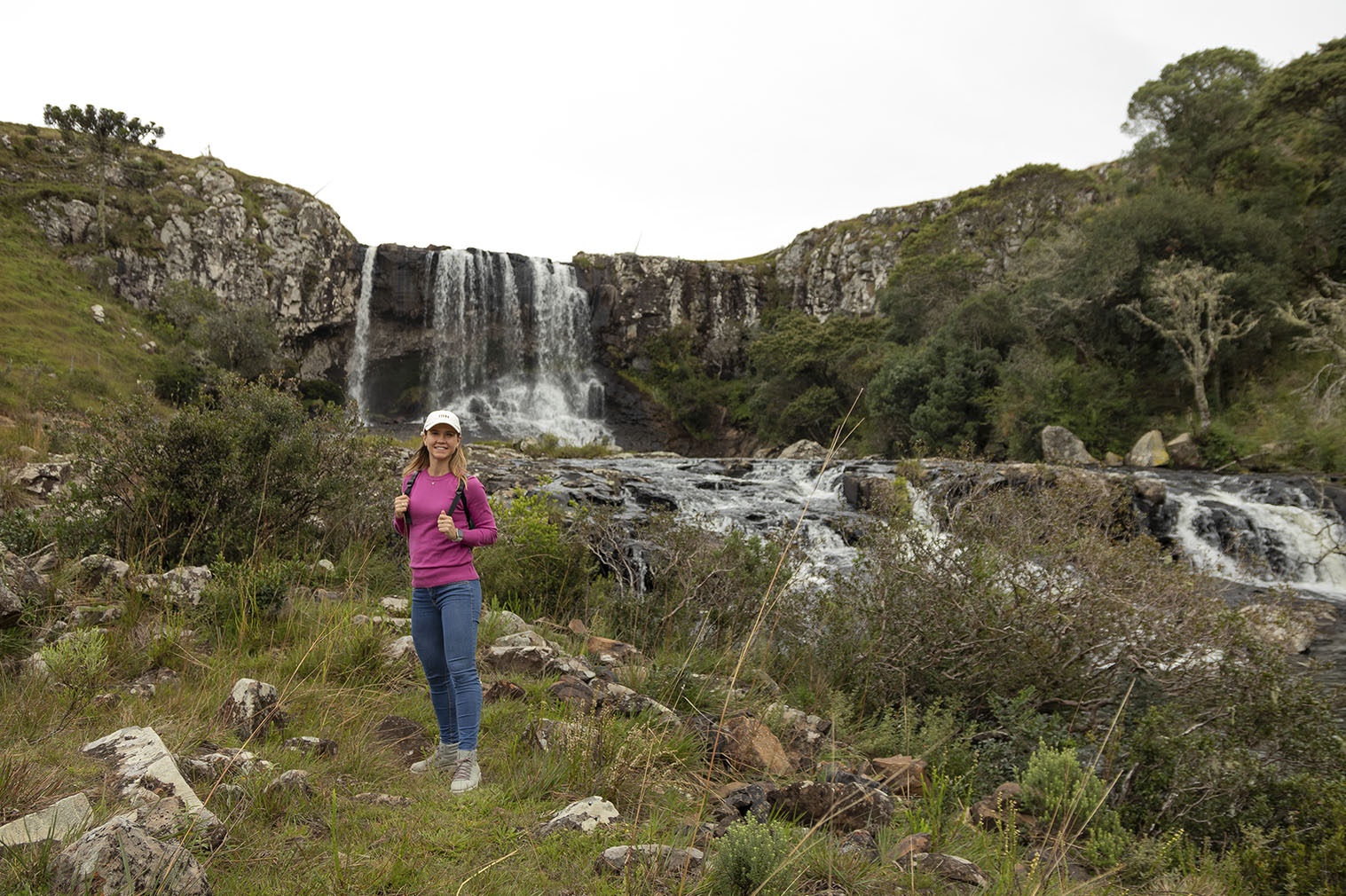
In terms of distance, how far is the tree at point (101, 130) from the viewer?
3052 centimetres

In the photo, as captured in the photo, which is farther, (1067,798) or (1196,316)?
(1196,316)

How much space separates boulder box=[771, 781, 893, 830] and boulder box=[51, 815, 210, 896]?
6.69 ft

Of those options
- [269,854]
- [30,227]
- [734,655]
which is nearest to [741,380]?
[30,227]

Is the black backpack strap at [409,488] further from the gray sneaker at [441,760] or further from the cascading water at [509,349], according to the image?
the cascading water at [509,349]

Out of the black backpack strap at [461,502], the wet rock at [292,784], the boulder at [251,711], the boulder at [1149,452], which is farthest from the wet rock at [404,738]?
the boulder at [1149,452]

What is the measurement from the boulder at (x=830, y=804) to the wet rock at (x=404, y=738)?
1732 millimetres

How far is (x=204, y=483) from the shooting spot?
547cm

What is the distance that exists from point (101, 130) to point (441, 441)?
4176 centimetres

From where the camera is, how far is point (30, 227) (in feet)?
96.4

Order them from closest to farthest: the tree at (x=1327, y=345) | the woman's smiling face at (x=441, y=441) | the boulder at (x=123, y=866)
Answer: the boulder at (x=123, y=866) < the woman's smiling face at (x=441, y=441) < the tree at (x=1327, y=345)

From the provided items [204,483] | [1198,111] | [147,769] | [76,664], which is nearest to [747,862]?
[147,769]

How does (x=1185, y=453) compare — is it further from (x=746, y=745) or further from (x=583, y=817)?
(x=583, y=817)

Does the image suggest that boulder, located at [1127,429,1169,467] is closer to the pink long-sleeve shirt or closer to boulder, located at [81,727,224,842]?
the pink long-sleeve shirt

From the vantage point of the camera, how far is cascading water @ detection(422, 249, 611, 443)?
3938cm
